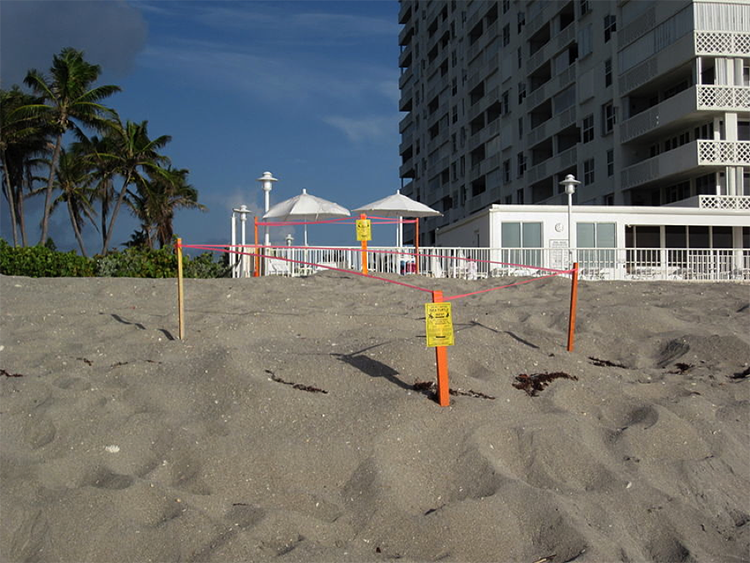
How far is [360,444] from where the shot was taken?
510 cm

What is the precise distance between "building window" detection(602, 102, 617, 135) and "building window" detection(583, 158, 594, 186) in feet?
6.57

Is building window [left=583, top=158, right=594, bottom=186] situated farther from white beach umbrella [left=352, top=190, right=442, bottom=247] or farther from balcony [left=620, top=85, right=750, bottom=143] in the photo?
white beach umbrella [left=352, top=190, right=442, bottom=247]

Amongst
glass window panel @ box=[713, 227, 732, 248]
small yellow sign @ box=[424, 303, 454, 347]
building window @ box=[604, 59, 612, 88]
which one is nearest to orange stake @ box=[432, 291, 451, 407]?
small yellow sign @ box=[424, 303, 454, 347]

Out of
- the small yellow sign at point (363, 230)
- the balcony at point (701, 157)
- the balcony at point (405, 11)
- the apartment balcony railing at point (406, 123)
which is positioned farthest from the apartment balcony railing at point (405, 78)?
the small yellow sign at point (363, 230)

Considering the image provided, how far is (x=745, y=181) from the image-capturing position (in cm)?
3116

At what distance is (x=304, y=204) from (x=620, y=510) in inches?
757

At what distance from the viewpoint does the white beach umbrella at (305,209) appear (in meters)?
22.7

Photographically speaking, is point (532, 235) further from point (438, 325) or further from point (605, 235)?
point (438, 325)

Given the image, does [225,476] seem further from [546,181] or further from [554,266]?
[546,181]

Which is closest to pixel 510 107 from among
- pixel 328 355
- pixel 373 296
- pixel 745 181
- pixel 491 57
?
pixel 491 57

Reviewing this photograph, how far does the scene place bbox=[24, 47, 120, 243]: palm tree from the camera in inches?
1474

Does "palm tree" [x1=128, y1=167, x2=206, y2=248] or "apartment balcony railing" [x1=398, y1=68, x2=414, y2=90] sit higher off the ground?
"apartment balcony railing" [x1=398, y1=68, x2=414, y2=90]

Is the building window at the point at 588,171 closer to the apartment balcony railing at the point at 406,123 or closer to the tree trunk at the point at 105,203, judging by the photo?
the tree trunk at the point at 105,203

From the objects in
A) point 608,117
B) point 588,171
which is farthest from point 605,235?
point 588,171
